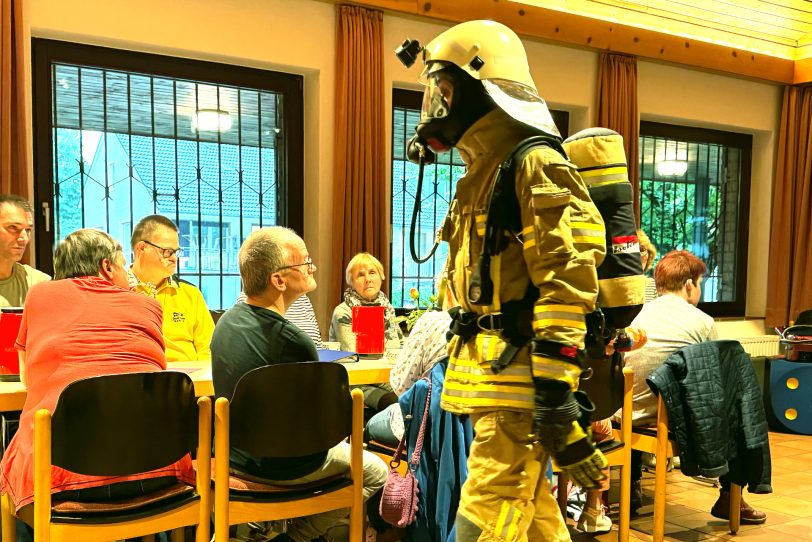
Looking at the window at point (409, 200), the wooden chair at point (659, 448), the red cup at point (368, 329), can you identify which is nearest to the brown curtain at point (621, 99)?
the window at point (409, 200)

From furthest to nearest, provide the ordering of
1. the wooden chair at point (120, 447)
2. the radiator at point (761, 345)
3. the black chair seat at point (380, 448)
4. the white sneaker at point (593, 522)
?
the radiator at point (761, 345) → the white sneaker at point (593, 522) → the black chair seat at point (380, 448) → the wooden chair at point (120, 447)

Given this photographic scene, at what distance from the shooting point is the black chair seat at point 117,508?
2.01m

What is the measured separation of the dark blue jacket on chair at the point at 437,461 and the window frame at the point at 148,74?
100 inches

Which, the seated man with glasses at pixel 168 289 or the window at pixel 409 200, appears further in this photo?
the window at pixel 409 200

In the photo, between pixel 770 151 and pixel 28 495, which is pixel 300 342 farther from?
pixel 770 151

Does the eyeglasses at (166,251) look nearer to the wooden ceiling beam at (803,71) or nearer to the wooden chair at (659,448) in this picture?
the wooden chair at (659,448)

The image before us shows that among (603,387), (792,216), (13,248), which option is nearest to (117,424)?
(13,248)

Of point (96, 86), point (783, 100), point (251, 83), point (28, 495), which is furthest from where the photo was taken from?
point (783, 100)

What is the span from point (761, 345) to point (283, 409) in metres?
5.13

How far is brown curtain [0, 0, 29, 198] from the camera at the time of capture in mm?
3746

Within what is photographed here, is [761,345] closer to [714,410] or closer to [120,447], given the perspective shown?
[714,410]

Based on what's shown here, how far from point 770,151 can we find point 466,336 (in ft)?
19.3

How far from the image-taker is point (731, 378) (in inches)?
127

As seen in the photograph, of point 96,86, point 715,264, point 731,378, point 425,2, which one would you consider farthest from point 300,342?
point 715,264
